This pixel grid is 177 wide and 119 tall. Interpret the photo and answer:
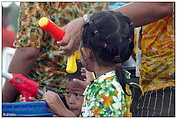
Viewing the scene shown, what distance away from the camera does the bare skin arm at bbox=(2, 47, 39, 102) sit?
3072mm

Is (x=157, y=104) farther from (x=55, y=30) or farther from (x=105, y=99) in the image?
(x=55, y=30)

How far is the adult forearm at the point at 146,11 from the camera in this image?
2.31 meters

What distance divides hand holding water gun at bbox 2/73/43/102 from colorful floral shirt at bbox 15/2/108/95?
151 mm

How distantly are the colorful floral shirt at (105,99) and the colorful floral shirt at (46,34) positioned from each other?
88 cm

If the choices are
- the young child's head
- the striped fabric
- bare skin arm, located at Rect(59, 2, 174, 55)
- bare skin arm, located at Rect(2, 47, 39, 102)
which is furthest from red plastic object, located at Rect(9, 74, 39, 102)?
the striped fabric

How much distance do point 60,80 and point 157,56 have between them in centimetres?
91

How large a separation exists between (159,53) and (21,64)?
110 centimetres

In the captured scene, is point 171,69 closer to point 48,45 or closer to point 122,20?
point 122,20

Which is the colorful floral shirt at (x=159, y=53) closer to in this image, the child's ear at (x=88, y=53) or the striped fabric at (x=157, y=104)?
the striped fabric at (x=157, y=104)

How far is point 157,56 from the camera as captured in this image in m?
2.38

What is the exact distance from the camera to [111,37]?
87.2 inches

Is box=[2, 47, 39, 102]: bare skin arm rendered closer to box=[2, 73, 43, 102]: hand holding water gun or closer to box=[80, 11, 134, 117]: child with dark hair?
box=[2, 73, 43, 102]: hand holding water gun

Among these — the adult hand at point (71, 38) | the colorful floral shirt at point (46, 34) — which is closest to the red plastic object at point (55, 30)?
the adult hand at point (71, 38)

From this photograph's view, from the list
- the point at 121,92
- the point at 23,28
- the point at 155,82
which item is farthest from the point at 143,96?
the point at 23,28
